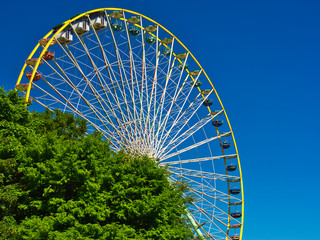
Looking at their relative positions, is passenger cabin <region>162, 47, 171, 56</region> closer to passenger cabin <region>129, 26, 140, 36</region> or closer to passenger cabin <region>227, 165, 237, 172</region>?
passenger cabin <region>129, 26, 140, 36</region>

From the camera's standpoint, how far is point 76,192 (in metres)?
20.5

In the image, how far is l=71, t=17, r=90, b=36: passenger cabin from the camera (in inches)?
1177

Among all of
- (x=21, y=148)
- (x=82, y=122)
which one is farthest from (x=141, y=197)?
(x=82, y=122)

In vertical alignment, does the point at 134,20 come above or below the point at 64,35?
→ above

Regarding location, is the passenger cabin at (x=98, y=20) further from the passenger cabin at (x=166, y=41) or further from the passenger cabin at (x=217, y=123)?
the passenger cabin at (x=217, y=123)

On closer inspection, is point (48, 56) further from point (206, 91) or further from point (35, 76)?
point (206, 91)

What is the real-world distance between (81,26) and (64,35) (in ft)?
5.17

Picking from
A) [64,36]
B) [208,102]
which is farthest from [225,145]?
A: [64,36]

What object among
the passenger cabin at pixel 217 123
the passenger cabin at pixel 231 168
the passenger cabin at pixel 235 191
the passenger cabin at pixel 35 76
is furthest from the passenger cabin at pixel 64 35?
the passenger cabin at pixel 235 191

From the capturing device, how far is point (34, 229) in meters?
17.8

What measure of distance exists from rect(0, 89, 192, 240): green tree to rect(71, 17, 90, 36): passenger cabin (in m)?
9.52

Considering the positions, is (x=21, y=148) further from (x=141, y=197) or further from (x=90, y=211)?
(x=141, y=197)

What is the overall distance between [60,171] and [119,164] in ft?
11.9

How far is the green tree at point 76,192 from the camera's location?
18344 mm
